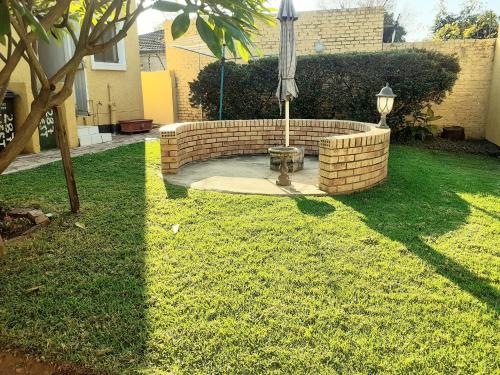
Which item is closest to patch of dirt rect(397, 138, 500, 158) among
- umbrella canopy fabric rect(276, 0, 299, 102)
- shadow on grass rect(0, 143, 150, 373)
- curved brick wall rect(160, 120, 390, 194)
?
curved brick wall rect(160, 120, 390, 194)

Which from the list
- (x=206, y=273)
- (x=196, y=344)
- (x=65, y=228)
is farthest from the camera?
(x=65, y=228)

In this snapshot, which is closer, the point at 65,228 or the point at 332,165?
the point at 65,228

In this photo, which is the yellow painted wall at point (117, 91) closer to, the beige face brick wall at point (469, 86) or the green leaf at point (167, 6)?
the beige face brick wall at point (469, 86)

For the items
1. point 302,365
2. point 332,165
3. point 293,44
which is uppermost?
point 293,44

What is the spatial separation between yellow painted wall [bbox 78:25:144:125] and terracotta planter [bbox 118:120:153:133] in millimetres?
366

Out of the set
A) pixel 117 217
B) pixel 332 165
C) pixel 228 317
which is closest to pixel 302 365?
pixel 228 317

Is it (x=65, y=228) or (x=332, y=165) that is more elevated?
(x=332, y=165)

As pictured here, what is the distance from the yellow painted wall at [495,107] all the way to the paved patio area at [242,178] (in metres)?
6.13

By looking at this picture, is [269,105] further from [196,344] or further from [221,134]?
[196,344]

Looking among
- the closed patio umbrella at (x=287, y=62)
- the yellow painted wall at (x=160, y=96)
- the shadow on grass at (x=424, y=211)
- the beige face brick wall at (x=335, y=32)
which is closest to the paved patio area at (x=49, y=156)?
the beige face brick wall at (x=335, y=32)

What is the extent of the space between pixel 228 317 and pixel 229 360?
1.28 feet

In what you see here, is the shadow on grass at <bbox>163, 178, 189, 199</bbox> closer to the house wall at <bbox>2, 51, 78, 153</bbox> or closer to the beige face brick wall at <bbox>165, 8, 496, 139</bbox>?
the house wall at <bbox>2, 51, 78, 153</bbox>

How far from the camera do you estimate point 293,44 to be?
20.9 feet

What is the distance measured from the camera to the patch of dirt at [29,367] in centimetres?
204
